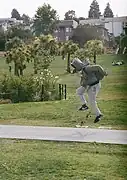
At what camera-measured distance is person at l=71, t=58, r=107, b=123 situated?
5.32ft

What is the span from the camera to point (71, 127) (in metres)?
1.85

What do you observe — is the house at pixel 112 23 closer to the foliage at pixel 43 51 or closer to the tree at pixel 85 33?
the tree at pixel 85 33

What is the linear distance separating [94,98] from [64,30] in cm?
36

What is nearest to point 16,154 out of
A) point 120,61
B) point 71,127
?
point 71,127

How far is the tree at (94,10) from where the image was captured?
1349mm

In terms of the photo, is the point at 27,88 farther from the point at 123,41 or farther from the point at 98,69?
the point at 123,41

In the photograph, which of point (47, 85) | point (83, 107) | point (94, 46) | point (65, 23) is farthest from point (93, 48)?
point (47, 85)

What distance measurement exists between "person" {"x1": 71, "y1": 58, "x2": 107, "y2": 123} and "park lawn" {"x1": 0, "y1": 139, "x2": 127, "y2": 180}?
240 millimetres

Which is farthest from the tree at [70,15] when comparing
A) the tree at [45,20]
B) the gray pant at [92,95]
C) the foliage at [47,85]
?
the foliage at [47,85]

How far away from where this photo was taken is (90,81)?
1.70 m

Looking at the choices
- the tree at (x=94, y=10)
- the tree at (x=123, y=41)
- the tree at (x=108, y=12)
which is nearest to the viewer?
the tree at (x=123, y=41)

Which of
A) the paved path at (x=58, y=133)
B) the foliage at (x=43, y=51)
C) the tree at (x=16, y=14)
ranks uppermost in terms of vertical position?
the tree at (x=16, y=14)

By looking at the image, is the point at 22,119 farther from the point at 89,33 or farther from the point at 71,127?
the point at 89,33

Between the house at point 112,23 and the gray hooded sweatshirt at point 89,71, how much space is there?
0.24m
